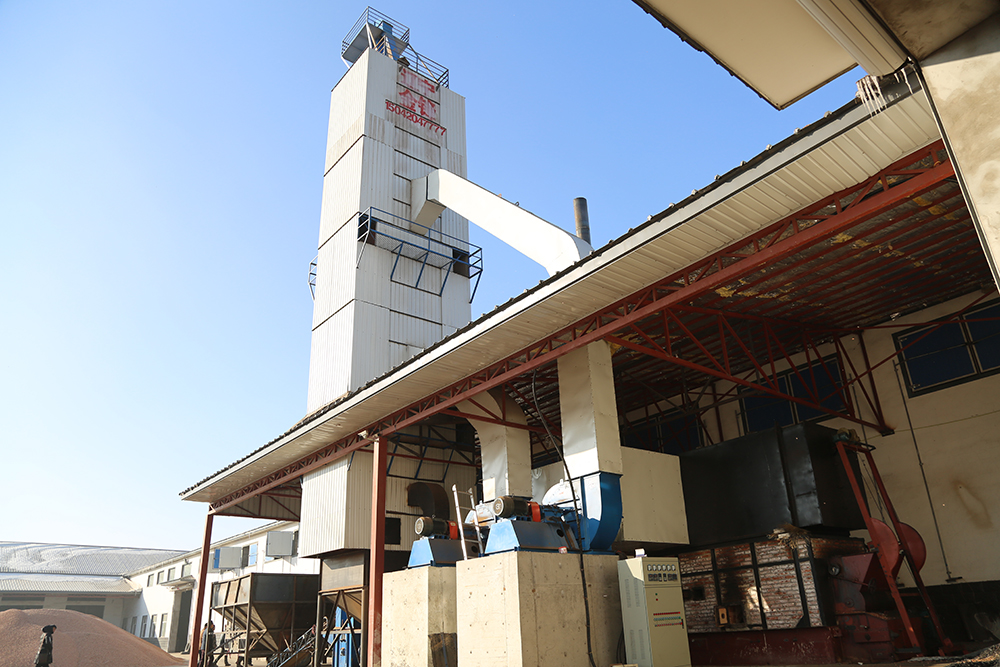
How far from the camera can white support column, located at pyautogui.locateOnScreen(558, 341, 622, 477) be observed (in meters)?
13.3

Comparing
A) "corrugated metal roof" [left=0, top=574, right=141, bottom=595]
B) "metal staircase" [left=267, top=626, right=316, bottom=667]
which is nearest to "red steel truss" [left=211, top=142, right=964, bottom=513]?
"metal staircase" [left=267, top=626, right=316, bottom=667]

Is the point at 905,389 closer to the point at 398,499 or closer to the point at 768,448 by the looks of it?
the point at 768,448

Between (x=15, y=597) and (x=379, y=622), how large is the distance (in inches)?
2073

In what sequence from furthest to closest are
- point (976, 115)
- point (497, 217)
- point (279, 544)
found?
1. point (279, 544)
2. point (497, 217)
3. point (976, 115)

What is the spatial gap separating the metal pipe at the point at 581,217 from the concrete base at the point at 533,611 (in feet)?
60.5

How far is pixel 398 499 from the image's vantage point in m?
19.9

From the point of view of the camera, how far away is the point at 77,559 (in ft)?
253

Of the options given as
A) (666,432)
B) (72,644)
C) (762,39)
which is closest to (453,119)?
(666,432)

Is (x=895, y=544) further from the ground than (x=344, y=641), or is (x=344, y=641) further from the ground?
(x=895, y=544)

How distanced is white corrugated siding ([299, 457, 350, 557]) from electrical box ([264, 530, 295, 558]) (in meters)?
10.1

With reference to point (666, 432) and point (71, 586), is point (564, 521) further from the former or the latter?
point (71, 586)

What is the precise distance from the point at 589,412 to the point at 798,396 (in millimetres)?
7779

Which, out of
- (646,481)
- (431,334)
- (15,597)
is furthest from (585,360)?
(15,597)

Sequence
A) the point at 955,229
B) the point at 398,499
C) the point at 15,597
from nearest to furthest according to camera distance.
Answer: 1. the point at 955,229
2. the point at 398,499
3. the point at 15,597
